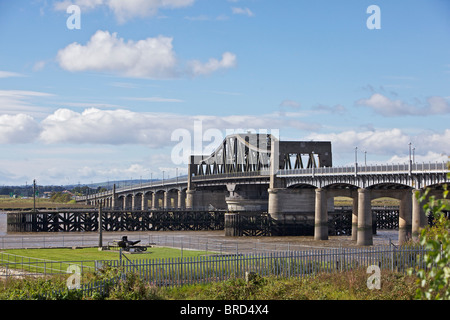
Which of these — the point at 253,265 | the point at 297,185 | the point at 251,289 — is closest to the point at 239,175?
the point at 297,185

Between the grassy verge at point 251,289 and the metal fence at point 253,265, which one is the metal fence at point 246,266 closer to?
the metal fence at point 253,265

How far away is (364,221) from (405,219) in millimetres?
5220

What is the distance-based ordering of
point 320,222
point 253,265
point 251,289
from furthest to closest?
point 320,222 → point 253,265 → point 251,289

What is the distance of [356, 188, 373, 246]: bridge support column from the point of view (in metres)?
87.9

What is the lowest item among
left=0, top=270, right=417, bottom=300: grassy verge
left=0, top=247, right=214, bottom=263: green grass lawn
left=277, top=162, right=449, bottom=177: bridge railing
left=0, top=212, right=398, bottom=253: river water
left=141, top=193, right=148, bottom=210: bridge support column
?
left=0, top=212, right=398, bottom=253: river water

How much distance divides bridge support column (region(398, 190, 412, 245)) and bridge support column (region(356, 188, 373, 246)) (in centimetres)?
390

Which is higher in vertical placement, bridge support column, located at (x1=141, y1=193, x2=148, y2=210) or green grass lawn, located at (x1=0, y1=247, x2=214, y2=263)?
bridge support column, located at (x1=141, y1=193, x2=148, y2=210)

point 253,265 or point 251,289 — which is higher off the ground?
point 253,265

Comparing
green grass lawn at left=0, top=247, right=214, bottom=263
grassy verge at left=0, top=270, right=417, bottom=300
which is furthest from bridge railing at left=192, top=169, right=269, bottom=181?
grassy verge at left=0, top=270, right=417, bottom=300

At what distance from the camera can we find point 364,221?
291ft

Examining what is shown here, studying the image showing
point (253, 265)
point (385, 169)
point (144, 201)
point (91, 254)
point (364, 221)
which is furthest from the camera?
point (144, 201)

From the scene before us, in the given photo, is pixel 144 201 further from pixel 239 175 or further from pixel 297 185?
pixel 297 185

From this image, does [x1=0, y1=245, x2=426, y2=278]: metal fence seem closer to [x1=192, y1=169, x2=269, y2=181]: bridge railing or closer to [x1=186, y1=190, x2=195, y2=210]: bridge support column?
[x1=192, y1=169, x2=269, y2=181]: bridge railing
